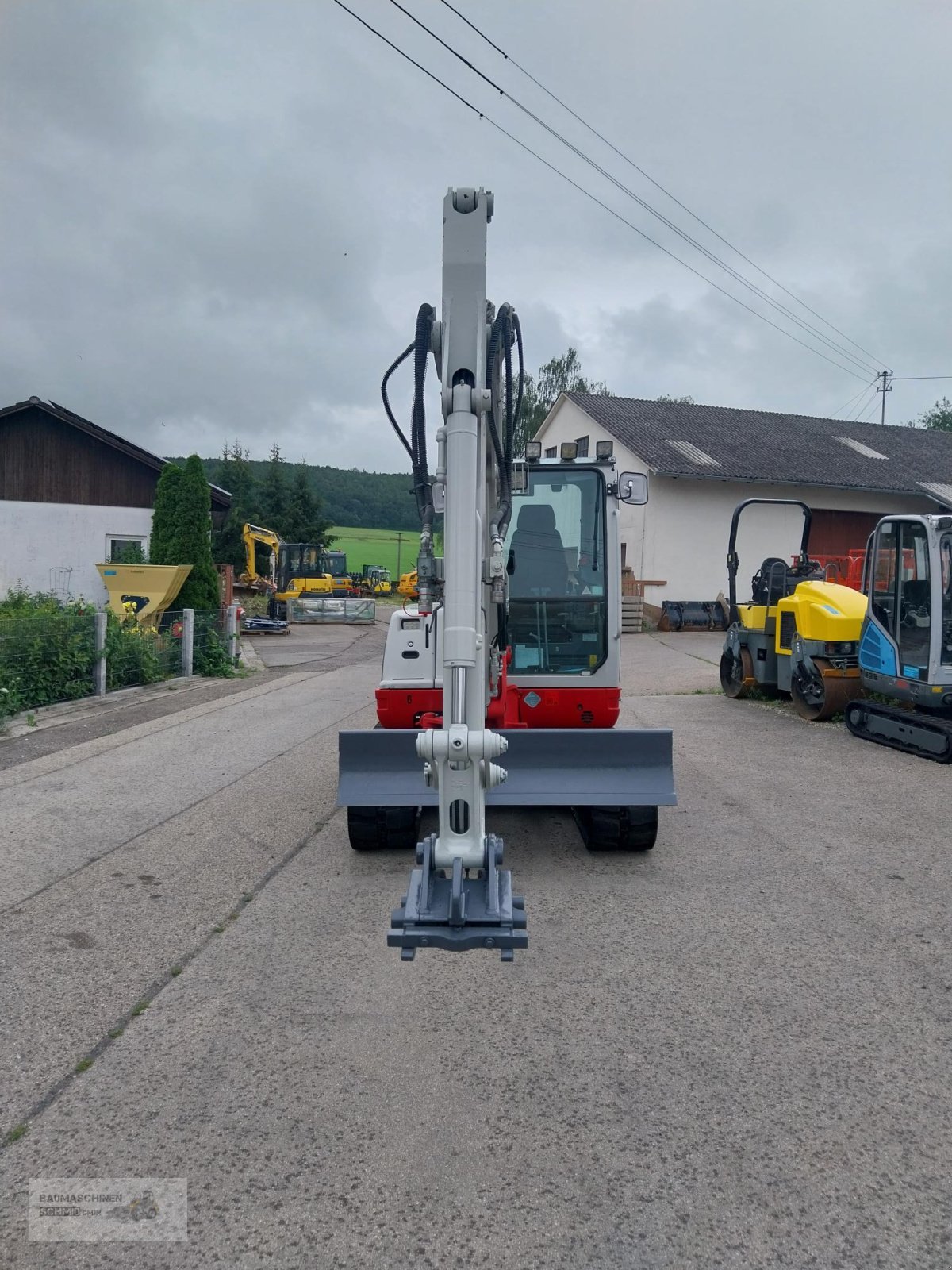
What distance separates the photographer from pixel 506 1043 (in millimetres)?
3617

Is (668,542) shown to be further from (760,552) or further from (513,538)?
(513,538)

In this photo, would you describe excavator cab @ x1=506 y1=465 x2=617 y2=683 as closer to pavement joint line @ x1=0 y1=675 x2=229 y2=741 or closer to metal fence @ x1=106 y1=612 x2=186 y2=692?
pavement joint line @ x1=0 y1=675 x2=229 y2=741

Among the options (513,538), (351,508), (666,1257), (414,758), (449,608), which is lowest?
(666,1257)

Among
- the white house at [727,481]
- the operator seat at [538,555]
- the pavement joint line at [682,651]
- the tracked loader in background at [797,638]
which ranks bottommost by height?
the pavement joint line at [682,651]

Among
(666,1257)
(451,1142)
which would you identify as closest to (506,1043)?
(451,1142)

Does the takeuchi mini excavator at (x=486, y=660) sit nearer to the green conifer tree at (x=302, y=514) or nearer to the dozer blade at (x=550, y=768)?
the dozer blade at (x=550, y=768)

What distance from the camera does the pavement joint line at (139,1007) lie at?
10.2 ft

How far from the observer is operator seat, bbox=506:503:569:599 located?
6746 mm

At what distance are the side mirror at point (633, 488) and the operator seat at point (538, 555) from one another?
0.79 m

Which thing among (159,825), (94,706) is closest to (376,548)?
(94,706)

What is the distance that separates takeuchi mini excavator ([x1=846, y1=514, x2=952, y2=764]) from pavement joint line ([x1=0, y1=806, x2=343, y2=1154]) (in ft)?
20.6

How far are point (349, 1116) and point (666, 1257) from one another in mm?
1075

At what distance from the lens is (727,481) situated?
27562mm

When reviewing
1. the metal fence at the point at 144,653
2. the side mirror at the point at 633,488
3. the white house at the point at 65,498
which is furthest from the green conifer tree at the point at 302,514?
the side mirror at the point at 633,488
